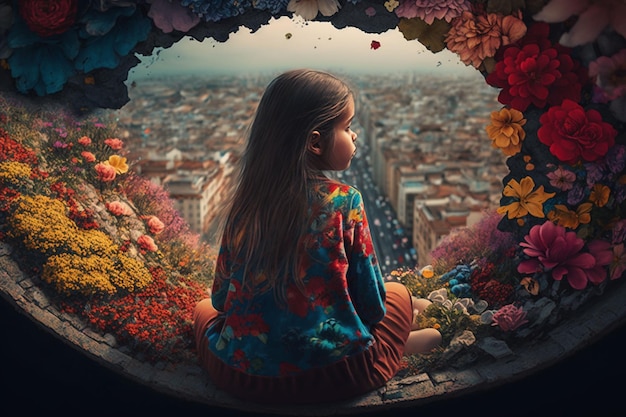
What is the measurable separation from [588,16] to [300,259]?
51.0 inches

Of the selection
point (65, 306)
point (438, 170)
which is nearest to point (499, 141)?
point (65, 306)

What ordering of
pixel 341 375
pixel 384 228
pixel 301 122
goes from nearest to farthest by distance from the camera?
pixel 301 122 → pixel 341 375 → pixel 384 228

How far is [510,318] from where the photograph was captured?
2.43m

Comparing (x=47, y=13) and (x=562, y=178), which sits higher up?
(x=47, y=13)

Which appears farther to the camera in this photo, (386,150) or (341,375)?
(386,150)

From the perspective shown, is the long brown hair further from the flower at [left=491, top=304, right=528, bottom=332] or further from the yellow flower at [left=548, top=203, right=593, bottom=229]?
the yellow flower at [left=548, top=203, right=593, bottom=229]

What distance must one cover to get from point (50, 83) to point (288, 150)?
47.4 inches

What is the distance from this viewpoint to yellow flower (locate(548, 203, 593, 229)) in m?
2.40

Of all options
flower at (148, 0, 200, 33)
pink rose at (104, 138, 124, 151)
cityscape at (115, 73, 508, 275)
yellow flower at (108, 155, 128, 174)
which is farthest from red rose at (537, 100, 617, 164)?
pink rose at (104, 138, 124, 151)

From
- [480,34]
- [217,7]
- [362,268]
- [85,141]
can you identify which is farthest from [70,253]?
[480,34]

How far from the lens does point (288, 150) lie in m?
2.00

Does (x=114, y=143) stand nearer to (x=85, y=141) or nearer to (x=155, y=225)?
(x=85, y=141)

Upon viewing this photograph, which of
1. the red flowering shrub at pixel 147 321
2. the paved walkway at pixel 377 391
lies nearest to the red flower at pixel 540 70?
the paved walkway at pixel 377 391

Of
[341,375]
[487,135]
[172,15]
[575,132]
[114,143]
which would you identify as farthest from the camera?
[114,143]
